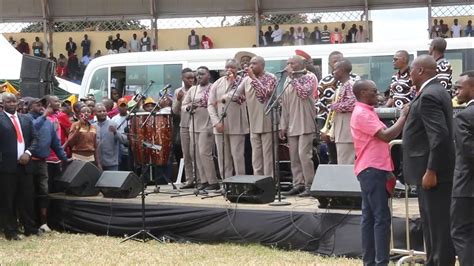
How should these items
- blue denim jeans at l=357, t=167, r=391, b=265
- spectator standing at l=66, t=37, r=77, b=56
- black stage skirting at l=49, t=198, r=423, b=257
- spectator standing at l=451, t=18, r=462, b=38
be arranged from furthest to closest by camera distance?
spectator standing at l=66, t=37, r=77, b=56 < spectator standing at l=451, t=18, r=462, b=38 < black stage skirting at l=49, t=198, r=423, b=257 < blue denim jeans at l=357, t=167, r=391, b=265

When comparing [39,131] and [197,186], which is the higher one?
[39,131]

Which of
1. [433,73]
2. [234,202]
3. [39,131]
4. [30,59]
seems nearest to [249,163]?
[234,202]

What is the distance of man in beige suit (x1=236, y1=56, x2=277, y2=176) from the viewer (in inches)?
369

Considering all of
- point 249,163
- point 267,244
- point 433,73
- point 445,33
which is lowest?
point 267,244

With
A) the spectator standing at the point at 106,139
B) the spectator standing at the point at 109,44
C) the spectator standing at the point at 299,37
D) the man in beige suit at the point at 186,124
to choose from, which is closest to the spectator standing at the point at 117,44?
the spectator standing at the point at 109,44

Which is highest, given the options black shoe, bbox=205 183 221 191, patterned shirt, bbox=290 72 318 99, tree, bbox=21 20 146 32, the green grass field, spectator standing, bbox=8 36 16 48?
tree, bbox=21 20 146 32

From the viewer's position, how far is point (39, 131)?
1000 cm

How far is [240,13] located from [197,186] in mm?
13503

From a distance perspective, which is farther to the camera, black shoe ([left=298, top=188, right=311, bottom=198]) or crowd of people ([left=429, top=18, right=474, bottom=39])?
crowd of people ([left=429, top=18, right=474, bottom=39])

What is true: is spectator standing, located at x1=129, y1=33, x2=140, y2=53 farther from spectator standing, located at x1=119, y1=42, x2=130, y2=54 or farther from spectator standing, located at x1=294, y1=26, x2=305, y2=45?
spectator standing, located at x1=294, y1=26, x2=305, y2=45

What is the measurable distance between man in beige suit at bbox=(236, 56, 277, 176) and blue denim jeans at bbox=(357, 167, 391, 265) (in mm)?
3114

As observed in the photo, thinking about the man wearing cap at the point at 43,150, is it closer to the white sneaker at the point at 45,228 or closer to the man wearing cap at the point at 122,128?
the white sneaker at the point at 45,228

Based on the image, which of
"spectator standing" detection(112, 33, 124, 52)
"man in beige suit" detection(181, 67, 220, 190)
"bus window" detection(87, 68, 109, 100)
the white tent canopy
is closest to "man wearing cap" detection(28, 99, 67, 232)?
"man in beige suit" detection(181, 67, 220, 190)

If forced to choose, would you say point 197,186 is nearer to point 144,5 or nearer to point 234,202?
point 234,202
